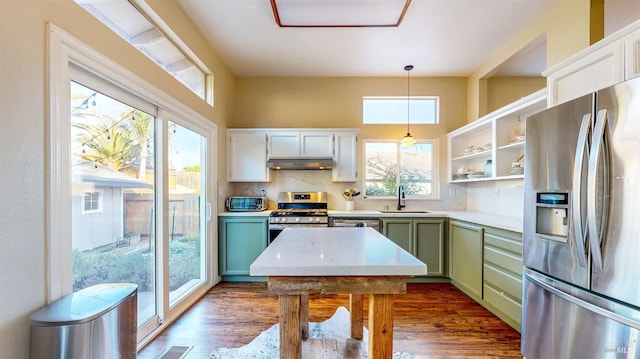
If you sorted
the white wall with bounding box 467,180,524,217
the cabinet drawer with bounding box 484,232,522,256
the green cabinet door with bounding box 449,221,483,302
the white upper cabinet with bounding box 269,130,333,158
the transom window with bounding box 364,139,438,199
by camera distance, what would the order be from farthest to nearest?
the transom window with bounding box 364,139,438,199 → the white upper cabinet with bounding box 269,130,333,158 → the white wall with bounding box 467,180,524,217 → the green cabinet door with bounding box 449,221,483,302 → the cabinet drawer with bounding box 484,232,522,256

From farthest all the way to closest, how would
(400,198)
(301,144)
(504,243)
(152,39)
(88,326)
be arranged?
(400,198)
(301,144)
(504,243)
(152,39)
(88,326)

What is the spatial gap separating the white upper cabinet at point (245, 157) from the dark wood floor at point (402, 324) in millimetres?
1533

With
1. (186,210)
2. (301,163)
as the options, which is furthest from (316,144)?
(186,210)

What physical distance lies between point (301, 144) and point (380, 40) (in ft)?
5.41

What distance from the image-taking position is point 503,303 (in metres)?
2.42

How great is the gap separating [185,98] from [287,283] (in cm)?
228

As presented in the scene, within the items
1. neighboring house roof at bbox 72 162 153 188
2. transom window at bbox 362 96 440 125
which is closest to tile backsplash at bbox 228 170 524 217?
transom window at bbox 362 96 440 125

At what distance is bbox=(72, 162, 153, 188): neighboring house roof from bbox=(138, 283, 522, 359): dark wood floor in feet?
4.25

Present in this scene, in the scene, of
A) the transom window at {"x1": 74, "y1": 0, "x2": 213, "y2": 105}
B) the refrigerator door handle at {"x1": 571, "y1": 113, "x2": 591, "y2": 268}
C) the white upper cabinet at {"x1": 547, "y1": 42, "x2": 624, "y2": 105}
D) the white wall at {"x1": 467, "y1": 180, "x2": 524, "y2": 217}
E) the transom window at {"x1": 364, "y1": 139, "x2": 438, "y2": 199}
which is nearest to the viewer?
Answer: the refrigerator door handle at {"x1": 571, "y1": 113, "x2": 591, "y2": 268}

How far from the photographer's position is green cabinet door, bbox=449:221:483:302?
2.81 m

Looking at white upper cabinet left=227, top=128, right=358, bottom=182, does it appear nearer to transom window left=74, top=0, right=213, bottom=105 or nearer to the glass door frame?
transom window left=74, top=0, right=213, bottom=105

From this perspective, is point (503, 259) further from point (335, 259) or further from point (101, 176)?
point (101, 176)

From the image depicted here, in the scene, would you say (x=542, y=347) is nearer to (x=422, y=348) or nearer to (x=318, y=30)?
(x=422, y=348)

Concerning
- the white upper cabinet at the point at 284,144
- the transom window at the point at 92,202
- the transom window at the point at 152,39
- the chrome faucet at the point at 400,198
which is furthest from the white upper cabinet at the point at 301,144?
the transom window at the point at 92,202
